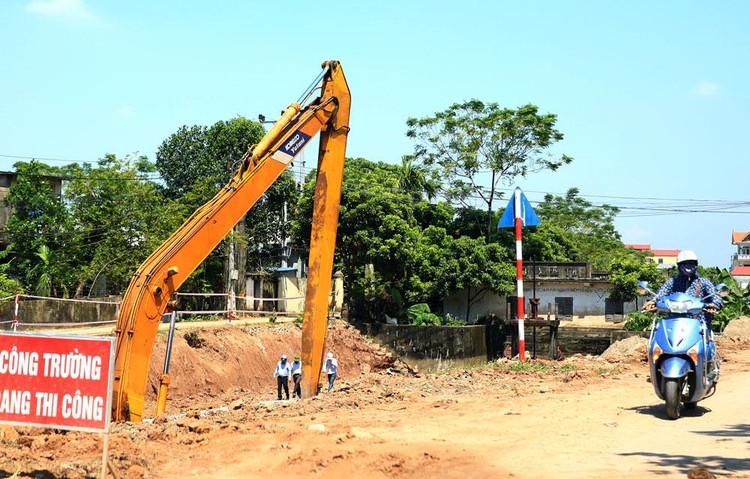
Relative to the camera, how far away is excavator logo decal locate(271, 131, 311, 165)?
16203 mm

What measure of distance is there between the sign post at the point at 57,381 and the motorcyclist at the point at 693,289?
290 inches

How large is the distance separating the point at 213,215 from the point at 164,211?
927 inches

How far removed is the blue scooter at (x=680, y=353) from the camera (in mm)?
10992

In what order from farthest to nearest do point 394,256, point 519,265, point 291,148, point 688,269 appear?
point 394,256
point 519,265
point 291,148
point 688,269

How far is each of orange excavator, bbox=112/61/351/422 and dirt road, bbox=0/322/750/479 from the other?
1.09 meters

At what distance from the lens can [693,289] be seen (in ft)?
39.7

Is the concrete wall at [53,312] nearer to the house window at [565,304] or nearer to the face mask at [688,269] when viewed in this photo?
the face mask at [688,269]

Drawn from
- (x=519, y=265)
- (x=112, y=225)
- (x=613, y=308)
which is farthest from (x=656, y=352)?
(x=613, y=308)

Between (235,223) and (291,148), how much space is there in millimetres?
1953

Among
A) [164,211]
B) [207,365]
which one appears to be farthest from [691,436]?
[164,211]

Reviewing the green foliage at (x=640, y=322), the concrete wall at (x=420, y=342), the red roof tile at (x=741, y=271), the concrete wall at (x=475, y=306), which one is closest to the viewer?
the green foliage at (x=640, y=322)

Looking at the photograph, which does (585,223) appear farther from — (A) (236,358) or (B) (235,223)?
(B) (235,223)

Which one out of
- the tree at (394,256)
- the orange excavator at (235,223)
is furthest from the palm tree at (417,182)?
the orange excavator at (235,223)

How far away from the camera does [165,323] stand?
28.1 m
